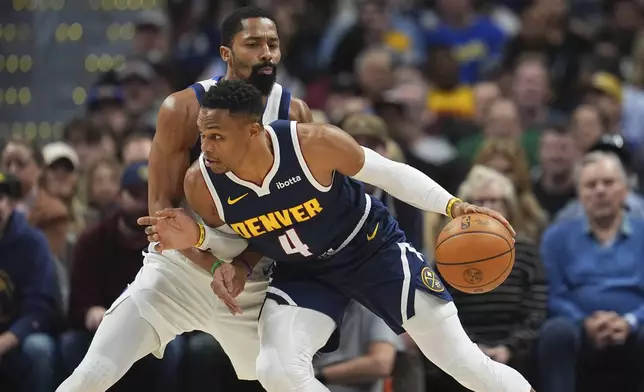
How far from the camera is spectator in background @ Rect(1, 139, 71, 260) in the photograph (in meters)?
8.14

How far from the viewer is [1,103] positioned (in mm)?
11344

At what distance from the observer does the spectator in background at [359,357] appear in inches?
268

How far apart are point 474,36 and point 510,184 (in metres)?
3.97

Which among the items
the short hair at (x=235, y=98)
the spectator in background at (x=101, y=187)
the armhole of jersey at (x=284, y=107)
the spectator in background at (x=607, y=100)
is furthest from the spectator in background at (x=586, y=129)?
the short hair at (x=235, y=98)

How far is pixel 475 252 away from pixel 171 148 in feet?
4.56

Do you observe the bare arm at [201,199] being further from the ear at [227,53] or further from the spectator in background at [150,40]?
the spectator in background at [150,40]

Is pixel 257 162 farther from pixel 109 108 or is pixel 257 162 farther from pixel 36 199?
pixel 109 108

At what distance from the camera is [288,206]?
5176 mm

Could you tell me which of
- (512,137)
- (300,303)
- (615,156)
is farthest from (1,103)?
(300,303)

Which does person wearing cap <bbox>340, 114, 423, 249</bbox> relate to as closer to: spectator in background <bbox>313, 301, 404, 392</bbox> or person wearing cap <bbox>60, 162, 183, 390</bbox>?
spectator in background <bbox>313, 301, 404, 392</bbox>

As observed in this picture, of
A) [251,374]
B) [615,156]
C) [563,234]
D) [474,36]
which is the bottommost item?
[251,374]

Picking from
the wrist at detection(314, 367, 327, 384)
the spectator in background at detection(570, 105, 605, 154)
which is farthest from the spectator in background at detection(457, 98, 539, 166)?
the wrist at detection(314, 367, 327, 384)

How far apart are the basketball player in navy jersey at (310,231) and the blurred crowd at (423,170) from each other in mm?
1514

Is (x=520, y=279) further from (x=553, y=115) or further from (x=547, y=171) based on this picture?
(x=553, y=115)
